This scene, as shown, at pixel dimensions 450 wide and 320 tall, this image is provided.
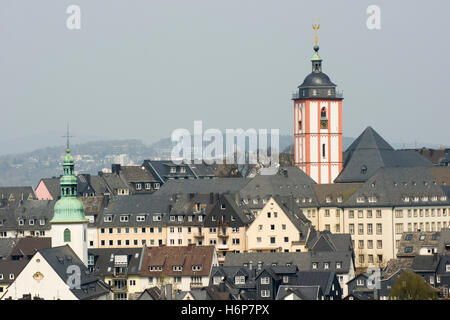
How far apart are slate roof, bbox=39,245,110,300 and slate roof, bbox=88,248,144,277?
4.80m

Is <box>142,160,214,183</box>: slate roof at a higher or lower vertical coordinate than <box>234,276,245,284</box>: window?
higher

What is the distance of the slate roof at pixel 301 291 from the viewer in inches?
2968

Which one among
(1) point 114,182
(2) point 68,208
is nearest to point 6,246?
(2) point 68,208

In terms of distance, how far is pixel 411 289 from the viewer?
246 feet

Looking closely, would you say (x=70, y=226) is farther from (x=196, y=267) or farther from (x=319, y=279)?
(x=319, y=279)

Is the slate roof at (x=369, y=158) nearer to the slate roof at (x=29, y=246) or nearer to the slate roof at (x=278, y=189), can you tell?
the slate roof at (x=278, y=189)

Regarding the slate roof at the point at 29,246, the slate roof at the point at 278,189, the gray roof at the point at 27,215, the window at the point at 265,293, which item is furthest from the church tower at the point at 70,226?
the slate roof at the point at 278,189

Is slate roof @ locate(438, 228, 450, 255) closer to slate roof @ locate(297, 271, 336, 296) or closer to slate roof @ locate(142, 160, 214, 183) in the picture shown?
slate roof @ locate(297, 271, 336, 296)

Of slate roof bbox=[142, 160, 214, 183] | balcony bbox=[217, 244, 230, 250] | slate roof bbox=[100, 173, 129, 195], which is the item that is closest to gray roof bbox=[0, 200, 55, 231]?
balcony bbox=[217, 244, 230, 250]

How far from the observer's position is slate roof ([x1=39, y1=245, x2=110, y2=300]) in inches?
3186

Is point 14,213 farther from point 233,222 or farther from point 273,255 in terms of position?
point 273,255

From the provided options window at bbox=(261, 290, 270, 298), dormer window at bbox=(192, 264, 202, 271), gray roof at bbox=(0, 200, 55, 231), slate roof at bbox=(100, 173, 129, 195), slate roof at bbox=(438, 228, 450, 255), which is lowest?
window at bbox=(261, 290, 270, 298)
